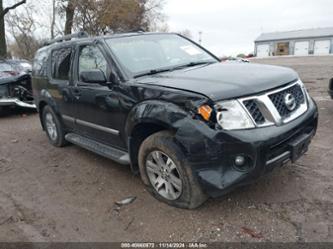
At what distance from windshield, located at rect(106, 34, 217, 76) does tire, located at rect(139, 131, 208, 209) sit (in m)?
1.00

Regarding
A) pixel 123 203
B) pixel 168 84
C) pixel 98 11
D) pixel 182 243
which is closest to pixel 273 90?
pixel 168 84

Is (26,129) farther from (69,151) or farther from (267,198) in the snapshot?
(267,198)

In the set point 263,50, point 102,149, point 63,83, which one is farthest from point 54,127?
point 263,50

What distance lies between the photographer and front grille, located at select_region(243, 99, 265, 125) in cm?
287

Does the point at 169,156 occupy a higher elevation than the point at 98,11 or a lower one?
lower

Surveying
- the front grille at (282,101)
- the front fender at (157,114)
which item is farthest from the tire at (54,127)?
the front grille at (282,101)

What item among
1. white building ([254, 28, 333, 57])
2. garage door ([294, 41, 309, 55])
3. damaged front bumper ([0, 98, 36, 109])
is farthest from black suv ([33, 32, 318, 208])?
garage door ([294, 41, 309, 55])

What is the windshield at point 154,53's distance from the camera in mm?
3926

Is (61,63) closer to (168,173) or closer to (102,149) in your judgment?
(102,149)

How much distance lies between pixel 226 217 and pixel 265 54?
192 ft

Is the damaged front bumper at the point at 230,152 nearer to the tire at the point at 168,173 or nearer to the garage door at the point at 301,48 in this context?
the tire at the point at 168,173

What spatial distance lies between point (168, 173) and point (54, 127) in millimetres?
3241

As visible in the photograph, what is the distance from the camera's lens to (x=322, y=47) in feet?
176

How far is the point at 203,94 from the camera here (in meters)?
2.86
